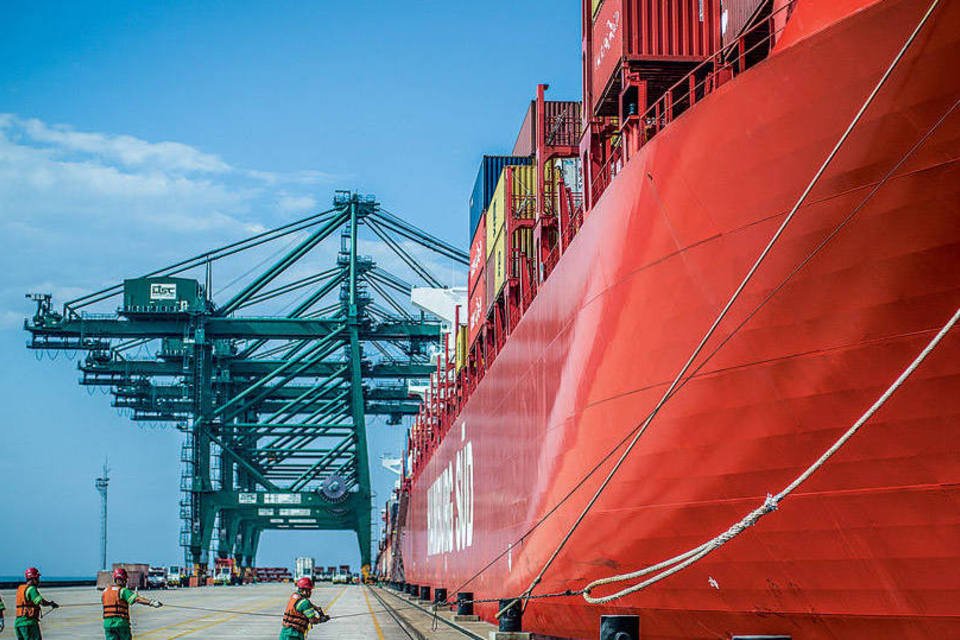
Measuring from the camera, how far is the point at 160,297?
4972cm

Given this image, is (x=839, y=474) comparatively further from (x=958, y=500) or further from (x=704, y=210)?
(x=704, y=210)

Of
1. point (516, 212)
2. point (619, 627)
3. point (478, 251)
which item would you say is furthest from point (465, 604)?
point (619, 627)

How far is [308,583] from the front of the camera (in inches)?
447

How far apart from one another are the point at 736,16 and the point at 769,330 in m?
3.59

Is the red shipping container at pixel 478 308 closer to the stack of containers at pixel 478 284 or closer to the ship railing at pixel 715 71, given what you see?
the stack of containers at pixel 478 284

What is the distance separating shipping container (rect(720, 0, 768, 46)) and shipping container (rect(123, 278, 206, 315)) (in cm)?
4115

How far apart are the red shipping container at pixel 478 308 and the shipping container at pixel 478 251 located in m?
0.22

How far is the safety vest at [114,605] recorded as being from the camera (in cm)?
1209

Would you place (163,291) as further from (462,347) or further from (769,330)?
(769,330)

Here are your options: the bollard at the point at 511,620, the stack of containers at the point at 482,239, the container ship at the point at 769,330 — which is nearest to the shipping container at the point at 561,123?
the stack of containers at the point at 482,239

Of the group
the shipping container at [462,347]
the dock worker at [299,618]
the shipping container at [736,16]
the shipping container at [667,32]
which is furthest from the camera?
the shipping container at [462,347]

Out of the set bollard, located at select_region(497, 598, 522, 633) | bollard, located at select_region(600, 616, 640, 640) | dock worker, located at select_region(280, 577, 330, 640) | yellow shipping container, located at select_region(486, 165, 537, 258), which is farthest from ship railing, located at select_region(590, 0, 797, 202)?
yellow shipping container, located at select_region(486, 165, 537, 258)

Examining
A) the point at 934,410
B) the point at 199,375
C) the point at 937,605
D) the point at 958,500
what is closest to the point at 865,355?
the point at 934,410

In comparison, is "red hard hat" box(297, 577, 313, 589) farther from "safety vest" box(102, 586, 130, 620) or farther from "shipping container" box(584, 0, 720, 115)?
"shipping container" box(584, 0, 720, 115)
